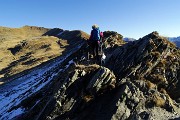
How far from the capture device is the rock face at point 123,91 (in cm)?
A: 2077

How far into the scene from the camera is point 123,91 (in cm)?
2111

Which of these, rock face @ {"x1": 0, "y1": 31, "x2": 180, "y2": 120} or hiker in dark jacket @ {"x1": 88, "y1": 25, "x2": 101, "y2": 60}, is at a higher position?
hiker in dark jacket @ {"x1": 88, "y1": 25, "x2": 101, "y2": 60}

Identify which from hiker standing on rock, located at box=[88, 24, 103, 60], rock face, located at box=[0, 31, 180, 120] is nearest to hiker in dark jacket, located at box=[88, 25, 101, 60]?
hiker standing on rock, located at box=[88, 24, 103, 60]

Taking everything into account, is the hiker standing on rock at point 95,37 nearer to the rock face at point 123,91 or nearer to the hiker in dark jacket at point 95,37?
the hiker in dark jacket at point 95,37

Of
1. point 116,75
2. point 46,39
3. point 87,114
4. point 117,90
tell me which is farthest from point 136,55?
point 46,39

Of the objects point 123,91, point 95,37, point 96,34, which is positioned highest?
point 96,34

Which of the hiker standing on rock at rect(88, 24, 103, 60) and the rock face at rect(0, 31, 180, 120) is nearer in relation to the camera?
the rock face at rect(0, 31, 180, 120)

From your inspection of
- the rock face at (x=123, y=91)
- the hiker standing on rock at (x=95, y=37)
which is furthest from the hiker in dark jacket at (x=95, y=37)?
the rock face at (x=123, y=91)

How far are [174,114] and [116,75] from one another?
6.09m

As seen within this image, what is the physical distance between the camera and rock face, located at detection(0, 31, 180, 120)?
68.1 feet

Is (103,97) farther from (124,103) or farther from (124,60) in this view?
(124,60)

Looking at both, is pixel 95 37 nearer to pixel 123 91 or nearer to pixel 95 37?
pixel 95 37

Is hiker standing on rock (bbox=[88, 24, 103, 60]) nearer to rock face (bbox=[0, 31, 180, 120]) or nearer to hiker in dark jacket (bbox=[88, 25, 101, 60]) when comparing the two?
hiker in dark jacket (bbox=[88, 25, 101, 60])

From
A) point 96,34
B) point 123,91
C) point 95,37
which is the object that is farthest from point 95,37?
point 123,91
